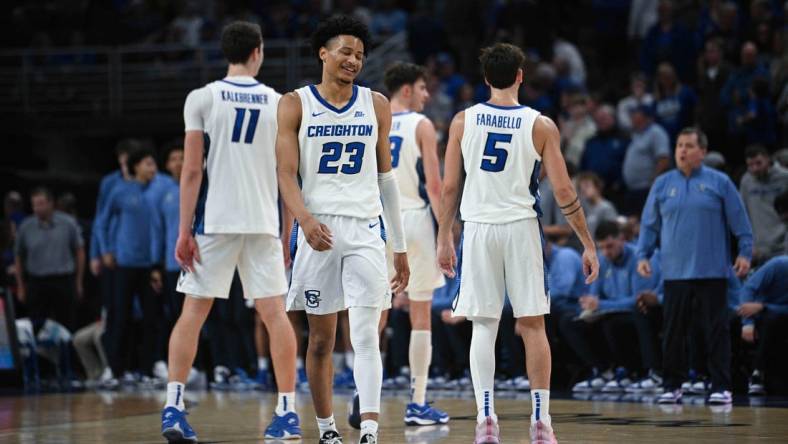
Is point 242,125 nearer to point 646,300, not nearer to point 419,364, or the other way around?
point 419,364

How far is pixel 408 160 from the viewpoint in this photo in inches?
361

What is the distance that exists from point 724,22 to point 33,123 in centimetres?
1041

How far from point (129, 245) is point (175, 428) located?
5.94m

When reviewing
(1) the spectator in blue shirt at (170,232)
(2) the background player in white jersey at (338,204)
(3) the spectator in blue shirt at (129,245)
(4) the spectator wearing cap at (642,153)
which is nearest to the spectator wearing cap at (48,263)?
(3) the spectator in blue shirt at (129,245)

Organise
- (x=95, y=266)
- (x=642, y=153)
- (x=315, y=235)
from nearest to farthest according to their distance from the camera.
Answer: (x=315, y=235) < (x=95, y=266) < (x=642, y=153)

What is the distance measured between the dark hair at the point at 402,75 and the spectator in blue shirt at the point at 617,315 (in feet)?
10.9

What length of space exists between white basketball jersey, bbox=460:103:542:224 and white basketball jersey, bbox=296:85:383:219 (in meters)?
0.72

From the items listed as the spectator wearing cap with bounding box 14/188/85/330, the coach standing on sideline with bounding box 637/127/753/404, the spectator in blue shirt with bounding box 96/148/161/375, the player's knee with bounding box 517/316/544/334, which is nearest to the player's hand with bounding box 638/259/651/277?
the coach standing on sideline with bounding box 637/127/753/404

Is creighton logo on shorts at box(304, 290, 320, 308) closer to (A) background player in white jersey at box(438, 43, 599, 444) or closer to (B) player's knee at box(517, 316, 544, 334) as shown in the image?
(A) background player in white jersey at box(438, 43, 599, 444)

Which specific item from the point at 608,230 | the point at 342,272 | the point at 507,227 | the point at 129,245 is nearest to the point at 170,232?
the point at 129,245

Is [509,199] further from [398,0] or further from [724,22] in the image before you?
[398,0]

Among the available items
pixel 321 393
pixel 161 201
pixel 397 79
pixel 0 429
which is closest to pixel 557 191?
pixel 321 393

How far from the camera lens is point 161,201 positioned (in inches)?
521

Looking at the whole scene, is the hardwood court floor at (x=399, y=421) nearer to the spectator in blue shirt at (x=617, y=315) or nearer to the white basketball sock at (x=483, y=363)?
the white basketball sock at (x=483, y=363)
